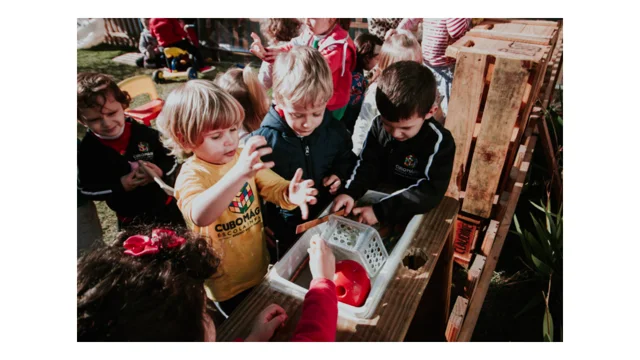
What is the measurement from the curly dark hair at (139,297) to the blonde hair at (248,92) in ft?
2.29

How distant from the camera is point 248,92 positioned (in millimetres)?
1559

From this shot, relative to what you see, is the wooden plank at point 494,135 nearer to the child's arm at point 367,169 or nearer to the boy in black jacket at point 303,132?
the child's arm at point 367,169

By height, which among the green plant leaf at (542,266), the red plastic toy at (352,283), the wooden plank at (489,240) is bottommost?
the green plant leaf at (542,266)

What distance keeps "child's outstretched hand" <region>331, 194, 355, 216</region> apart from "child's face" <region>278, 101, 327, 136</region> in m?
0.25

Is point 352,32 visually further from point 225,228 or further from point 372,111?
point 225,228

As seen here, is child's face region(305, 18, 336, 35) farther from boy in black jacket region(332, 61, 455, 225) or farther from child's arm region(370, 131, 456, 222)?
child's arm region(370, 131, 456, 222)

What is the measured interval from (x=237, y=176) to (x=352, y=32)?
166cm

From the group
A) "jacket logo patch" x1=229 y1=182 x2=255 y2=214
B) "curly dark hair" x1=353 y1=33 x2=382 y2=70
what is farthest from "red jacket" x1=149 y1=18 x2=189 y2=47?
"curly dark hair" x1=353 y1=33 x2=382 y2=70

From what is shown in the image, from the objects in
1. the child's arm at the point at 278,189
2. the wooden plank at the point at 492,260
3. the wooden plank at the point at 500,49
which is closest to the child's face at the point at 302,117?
the child's arm at the point at 278,189

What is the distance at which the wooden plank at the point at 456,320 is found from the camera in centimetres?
140

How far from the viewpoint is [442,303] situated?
69.5 inches

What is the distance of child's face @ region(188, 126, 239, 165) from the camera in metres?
1.15

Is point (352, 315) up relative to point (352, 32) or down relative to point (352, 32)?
down
